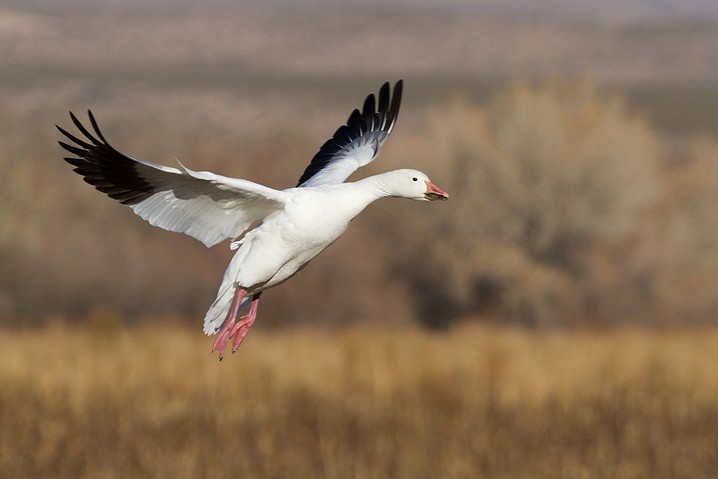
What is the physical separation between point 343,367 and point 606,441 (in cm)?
640

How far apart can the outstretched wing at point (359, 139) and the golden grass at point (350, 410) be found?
10475mm

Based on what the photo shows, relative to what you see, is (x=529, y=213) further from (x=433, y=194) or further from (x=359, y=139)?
(x=433, y=194)

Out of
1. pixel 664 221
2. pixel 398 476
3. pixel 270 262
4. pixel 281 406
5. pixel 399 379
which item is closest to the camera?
pixel 270 262

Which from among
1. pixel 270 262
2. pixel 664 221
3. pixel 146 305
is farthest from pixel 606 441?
pixel 664 221

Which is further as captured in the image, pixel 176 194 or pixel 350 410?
pixel 350 410

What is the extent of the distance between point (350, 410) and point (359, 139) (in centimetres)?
1425

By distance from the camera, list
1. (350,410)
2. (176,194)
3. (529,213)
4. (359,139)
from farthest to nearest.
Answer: (529,213) < (350,410) < (359,139) < (176,194)

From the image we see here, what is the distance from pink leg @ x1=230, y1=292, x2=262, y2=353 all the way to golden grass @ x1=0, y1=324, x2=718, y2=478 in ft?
39.3

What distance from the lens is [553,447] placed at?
17109mm

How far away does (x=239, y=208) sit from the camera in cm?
372

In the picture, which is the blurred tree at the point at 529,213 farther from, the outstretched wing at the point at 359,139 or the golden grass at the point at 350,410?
the outstretched wing at the point at 359,139

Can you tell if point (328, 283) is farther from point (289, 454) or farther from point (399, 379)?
point (289, 454)

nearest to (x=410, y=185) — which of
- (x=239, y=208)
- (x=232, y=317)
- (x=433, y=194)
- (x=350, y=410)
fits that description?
(x=433, y=194)

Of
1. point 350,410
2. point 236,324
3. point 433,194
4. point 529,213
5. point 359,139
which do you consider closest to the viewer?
point 433,194
